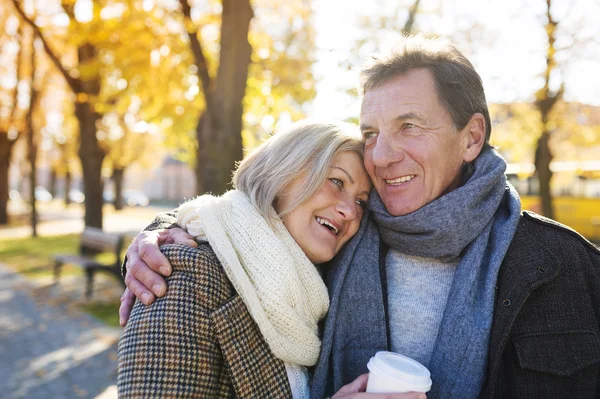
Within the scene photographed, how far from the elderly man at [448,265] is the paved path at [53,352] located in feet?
12.4

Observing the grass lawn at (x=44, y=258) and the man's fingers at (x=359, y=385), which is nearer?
the man's fingers at (x=359, y=385)

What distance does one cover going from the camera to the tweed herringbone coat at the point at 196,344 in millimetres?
1841

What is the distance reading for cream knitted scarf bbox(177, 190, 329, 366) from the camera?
6.78 ft

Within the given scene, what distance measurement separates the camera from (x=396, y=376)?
175 centimetres

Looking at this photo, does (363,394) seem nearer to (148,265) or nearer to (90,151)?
(148,265)

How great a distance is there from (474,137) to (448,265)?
66 centimetres

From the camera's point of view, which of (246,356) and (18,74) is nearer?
(246,356)

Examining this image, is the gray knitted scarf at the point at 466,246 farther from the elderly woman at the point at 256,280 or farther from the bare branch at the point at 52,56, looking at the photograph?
the bare branch at the point at 52,56

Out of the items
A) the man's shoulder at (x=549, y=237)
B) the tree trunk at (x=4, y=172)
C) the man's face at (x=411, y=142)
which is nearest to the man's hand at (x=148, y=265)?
the man's face at (x=411, y=142)

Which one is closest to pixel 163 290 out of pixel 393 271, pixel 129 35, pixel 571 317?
pixel 393 271

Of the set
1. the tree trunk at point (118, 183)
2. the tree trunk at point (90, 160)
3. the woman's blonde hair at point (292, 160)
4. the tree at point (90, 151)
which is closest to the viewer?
the woman's blonde hair at point (292, 160)

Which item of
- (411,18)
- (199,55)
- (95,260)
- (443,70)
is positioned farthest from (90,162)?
(443,70)

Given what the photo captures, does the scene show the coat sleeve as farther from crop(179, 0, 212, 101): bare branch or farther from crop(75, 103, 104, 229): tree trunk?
crop(75, 103, 104, 229): tree trunk

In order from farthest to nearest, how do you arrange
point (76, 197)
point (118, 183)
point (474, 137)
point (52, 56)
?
A: point (76, 197) < point (118, 183) < point (52, 56) < point (474, 137)
